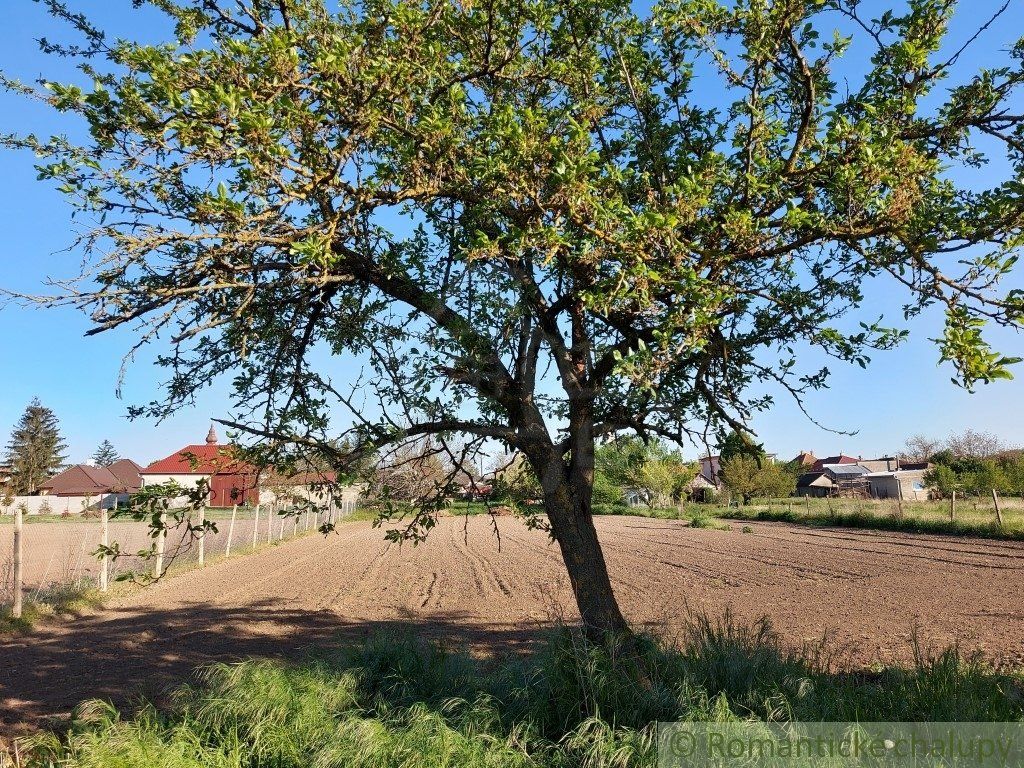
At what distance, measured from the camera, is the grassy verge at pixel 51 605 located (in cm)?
1150

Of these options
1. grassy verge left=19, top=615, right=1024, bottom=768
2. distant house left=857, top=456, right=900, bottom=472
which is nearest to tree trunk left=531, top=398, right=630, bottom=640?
grassy verge left=19, top=615, right=1024, bottom=768

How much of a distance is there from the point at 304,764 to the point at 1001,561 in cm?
1855

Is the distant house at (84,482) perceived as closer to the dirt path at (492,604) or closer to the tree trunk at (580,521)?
the dirt path at (492,604)

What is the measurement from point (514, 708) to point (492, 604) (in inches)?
323

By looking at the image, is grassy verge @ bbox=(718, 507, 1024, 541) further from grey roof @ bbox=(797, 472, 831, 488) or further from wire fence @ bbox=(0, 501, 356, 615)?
grey roof @ bbox=(797, 472, 831, 488)

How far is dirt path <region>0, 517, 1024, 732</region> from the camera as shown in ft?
27.7

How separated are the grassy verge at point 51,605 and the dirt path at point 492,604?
426 mm

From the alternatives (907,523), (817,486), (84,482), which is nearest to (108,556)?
(907,523)

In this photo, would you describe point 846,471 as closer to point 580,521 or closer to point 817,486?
point 817,486

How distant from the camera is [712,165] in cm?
484

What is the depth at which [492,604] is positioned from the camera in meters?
12.8

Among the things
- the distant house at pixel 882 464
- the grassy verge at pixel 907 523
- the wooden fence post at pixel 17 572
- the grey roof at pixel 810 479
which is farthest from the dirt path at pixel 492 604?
the distant house at pixel 882 464

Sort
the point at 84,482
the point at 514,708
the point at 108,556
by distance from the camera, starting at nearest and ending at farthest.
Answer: the point at 514,708 < the point at 108,556 < the point at 84,482

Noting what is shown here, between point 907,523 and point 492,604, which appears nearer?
point 492,604
